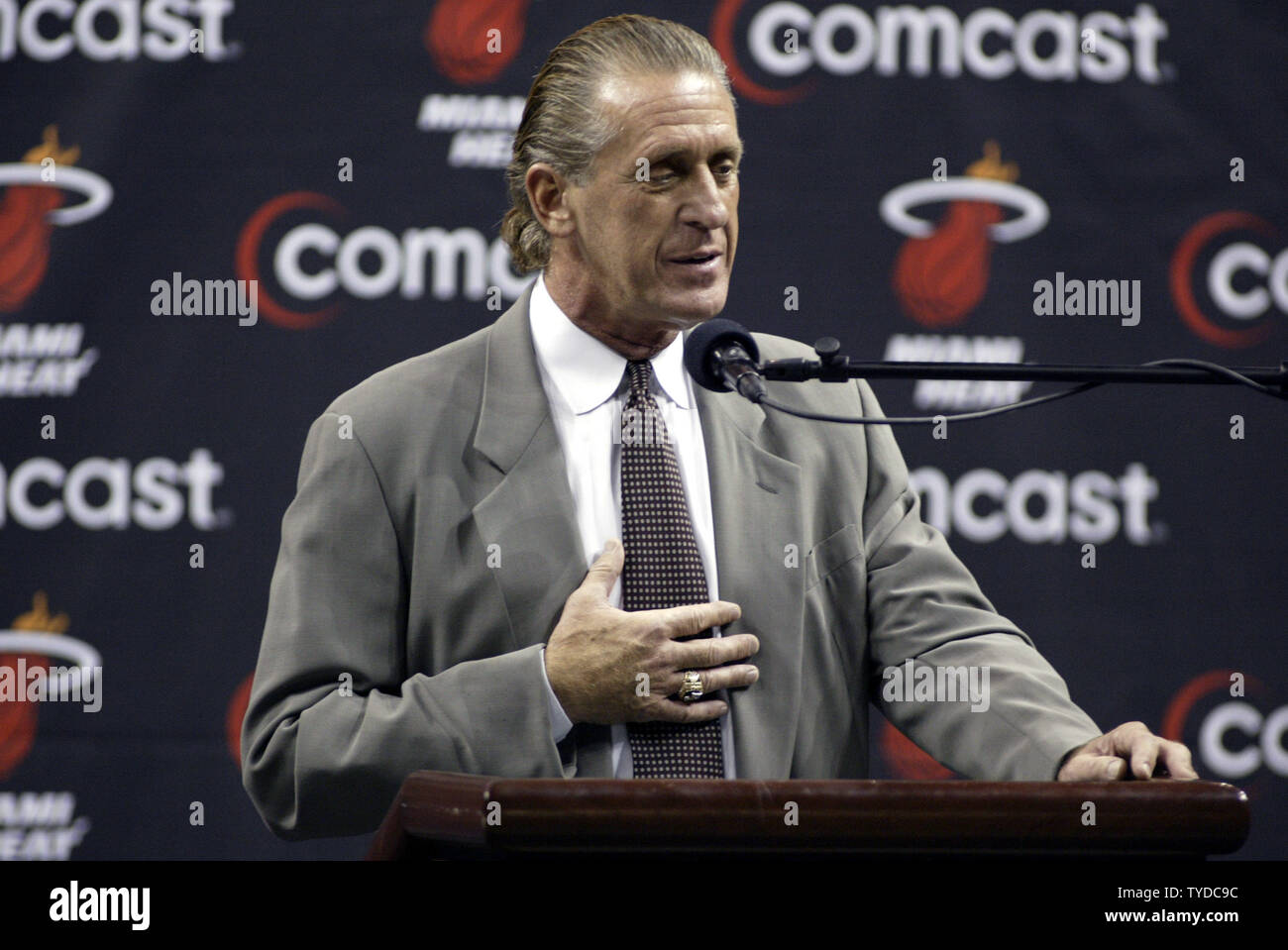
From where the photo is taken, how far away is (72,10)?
10.5 feet

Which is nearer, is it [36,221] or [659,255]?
[659,255]

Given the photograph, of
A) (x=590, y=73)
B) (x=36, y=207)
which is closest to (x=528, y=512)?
(x=590, y=73)

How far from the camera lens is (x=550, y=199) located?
7.38ft

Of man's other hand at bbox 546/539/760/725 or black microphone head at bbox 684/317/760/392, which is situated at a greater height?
black microphone head at bbox 684/317/760/392

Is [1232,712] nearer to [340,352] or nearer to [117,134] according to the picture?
[340,352]

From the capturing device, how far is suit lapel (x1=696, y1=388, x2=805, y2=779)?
1967 millimetres

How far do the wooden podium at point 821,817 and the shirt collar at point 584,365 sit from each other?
3.08 ft

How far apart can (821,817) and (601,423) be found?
1.00 m

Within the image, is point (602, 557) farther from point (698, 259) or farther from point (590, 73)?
point (590, 73)

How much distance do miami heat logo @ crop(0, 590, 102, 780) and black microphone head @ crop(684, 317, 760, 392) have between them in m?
2.05

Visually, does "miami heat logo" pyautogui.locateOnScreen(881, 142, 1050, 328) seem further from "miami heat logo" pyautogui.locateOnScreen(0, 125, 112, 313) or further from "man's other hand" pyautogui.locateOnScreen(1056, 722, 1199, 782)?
"miami heat logo" pyautogui.locateOnScreen(0, 125, 112, 313)

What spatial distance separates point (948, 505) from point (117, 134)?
2004 millimetres

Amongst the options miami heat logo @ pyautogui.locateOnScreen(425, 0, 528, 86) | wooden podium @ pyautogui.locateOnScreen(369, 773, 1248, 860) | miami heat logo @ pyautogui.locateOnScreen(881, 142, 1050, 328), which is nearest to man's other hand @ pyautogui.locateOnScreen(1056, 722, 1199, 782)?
wooden podium @ pyautogui.locateOnScreen(369, 773, 1248, 860)
